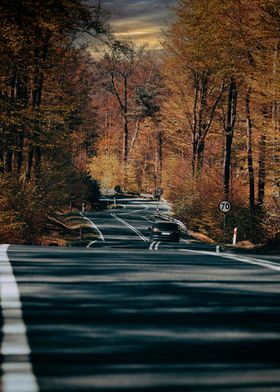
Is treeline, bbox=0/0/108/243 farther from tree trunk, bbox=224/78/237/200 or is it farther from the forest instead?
tree trunk, bbox=224/78/237/200

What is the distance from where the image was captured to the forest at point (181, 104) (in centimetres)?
→ 2681

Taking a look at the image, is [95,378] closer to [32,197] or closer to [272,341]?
[272,341]

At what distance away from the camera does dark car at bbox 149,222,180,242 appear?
3784cm

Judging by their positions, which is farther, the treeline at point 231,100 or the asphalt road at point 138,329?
the treeline at point 231,100

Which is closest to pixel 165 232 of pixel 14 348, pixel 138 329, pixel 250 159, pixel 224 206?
pixel 224 206

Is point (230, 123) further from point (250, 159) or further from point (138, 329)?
point (138, 329)

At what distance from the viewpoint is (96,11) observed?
94.1 feet

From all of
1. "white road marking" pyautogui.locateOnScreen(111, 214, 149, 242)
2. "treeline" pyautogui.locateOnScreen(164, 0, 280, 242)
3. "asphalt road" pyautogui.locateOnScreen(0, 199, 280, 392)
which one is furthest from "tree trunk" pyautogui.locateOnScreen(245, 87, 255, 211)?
"asphalt road" pyautogui.locateOnScreen(0, 199, 280, 392)

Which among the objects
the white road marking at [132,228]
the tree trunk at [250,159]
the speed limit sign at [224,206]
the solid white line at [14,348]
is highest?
the tree trunk at [250,159]

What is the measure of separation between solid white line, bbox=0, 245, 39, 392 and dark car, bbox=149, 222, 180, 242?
107 feet

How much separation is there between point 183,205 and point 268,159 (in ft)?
38.7

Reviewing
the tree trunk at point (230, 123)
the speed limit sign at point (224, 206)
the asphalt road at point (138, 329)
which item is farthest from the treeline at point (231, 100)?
the asphalt road at point (138, 329)

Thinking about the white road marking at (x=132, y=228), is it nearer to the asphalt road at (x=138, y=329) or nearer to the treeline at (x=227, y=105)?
the treeline at (x=227, y=105)

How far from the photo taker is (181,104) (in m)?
55.1
